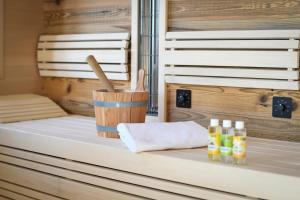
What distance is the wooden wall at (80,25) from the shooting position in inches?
112

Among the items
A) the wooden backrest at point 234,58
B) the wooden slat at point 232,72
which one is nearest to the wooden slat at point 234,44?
the wooden backrest at point 234,58

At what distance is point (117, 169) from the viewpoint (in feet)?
6.64

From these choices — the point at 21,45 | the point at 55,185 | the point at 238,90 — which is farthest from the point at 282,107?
the point at 21,45

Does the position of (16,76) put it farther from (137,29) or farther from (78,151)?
(78,151)

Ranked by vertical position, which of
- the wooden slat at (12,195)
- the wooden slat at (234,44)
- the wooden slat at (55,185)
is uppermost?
the wooden slat at (234,44)

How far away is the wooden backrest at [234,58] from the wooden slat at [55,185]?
0.75 meters

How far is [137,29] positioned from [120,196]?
1060mm

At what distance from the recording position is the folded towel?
76.7 inches

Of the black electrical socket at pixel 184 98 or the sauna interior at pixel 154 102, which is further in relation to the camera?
the black electrical socket at pixel 184 98

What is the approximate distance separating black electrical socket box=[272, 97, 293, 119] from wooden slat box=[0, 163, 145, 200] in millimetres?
791

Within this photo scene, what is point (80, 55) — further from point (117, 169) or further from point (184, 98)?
point (117, 169)

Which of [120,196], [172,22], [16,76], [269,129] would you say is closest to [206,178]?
[120,196]

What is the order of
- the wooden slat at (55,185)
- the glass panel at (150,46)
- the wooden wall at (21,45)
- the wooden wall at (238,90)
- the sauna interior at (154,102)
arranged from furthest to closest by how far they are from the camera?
the wooden wall at (21,45) < the glass panel at (150,46) < the wooden wall at (238,90) < the wooden slat at (55,185) < the sauna interior at (154,102)

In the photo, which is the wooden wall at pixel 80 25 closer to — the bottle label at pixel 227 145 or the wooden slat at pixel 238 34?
the wooden slat at pixel 238 34
